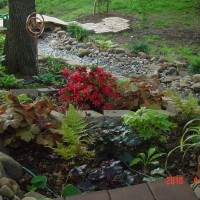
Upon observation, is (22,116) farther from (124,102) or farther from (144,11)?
(144,11)

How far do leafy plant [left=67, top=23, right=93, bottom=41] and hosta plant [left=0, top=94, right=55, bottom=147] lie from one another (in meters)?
7.10

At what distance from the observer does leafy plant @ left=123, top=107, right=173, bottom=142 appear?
4.05 metres

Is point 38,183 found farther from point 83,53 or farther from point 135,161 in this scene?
point 83,53

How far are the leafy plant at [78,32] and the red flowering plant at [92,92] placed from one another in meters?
5.89

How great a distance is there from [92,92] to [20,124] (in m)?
1.39

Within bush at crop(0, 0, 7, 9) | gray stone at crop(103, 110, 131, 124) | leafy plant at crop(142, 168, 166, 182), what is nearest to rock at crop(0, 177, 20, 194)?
leafy plant at crop(142, 168, 166, 182)

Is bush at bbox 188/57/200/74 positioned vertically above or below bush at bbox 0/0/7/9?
below

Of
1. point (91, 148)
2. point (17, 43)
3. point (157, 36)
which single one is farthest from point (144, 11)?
point (91, 148)

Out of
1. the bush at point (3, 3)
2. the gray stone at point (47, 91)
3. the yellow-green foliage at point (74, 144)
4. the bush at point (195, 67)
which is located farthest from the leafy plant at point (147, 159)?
the bush at point (3, 3)

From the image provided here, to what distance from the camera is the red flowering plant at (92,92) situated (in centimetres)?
506

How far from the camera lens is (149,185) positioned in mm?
2771

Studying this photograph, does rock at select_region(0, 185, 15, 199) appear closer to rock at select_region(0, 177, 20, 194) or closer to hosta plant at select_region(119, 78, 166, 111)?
rock at select_region(0, 177, 20, 194)

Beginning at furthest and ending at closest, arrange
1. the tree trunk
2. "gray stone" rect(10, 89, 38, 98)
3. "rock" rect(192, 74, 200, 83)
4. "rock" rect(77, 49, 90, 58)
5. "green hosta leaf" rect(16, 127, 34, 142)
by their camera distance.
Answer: "rock" rect(77, 49, 90, 58)
"rock" rect(192, 74, 200, 83)
the tree trunk
"gray stone" rect(10, 89, 38, 98)
"green hosta leaf" rect(16, 127, 34, 142)

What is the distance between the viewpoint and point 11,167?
11.8 feet
